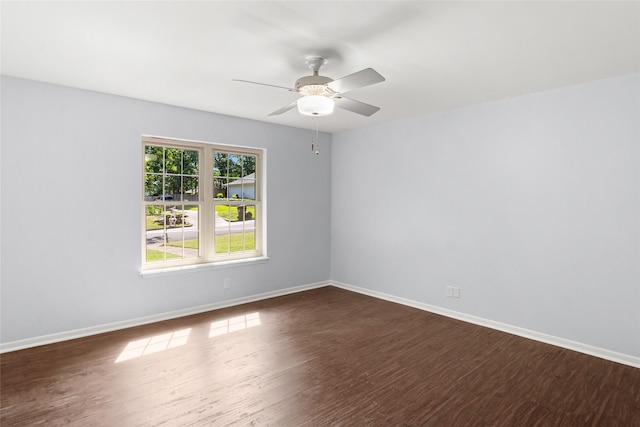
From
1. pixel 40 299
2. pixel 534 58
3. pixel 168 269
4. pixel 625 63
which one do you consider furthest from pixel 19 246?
pixel 625 63

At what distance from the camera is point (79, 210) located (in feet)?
11.6

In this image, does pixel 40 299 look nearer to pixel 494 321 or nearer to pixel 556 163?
pixel 494 321

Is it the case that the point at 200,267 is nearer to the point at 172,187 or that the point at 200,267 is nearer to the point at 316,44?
the point at 172,187

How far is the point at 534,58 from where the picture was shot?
2742 millimetres

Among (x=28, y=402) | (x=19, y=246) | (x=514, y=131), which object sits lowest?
(x=28, y=402)

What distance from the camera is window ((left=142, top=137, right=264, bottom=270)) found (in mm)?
4188

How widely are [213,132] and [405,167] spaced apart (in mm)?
2608

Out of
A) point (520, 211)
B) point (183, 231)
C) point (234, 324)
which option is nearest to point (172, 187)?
point (183, 231)

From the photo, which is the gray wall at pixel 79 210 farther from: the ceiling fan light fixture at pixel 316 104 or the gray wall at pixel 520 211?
the gray wall at pixel 520 211

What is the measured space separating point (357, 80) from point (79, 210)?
10.1 ft

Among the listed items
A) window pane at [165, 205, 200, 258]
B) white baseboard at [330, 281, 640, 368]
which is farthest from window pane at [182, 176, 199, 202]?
white baseboard at [330, 281, 640, 368]

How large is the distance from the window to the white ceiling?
934 mm

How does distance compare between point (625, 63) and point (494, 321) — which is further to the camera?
point (494, 321)

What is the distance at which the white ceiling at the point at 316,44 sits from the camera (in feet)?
6.81
